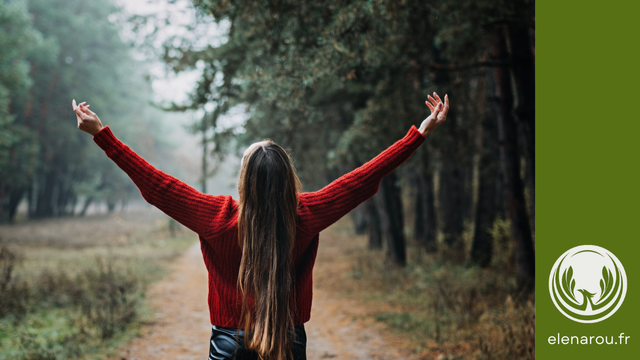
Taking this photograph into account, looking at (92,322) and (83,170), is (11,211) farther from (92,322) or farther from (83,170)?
(92,322)

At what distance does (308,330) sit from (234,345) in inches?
207

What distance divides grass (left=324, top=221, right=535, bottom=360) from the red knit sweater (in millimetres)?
3593

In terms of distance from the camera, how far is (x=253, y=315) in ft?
6.91

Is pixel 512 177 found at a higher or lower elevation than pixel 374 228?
lower

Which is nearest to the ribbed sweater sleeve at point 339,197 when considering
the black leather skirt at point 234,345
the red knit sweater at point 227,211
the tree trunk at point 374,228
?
the red knit sweater at point 227,211

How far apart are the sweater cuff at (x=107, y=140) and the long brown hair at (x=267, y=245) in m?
0.68

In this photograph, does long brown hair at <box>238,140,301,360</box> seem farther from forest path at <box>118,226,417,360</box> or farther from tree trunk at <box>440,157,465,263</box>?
tree trunk at <box>440,157,465,263</box>
